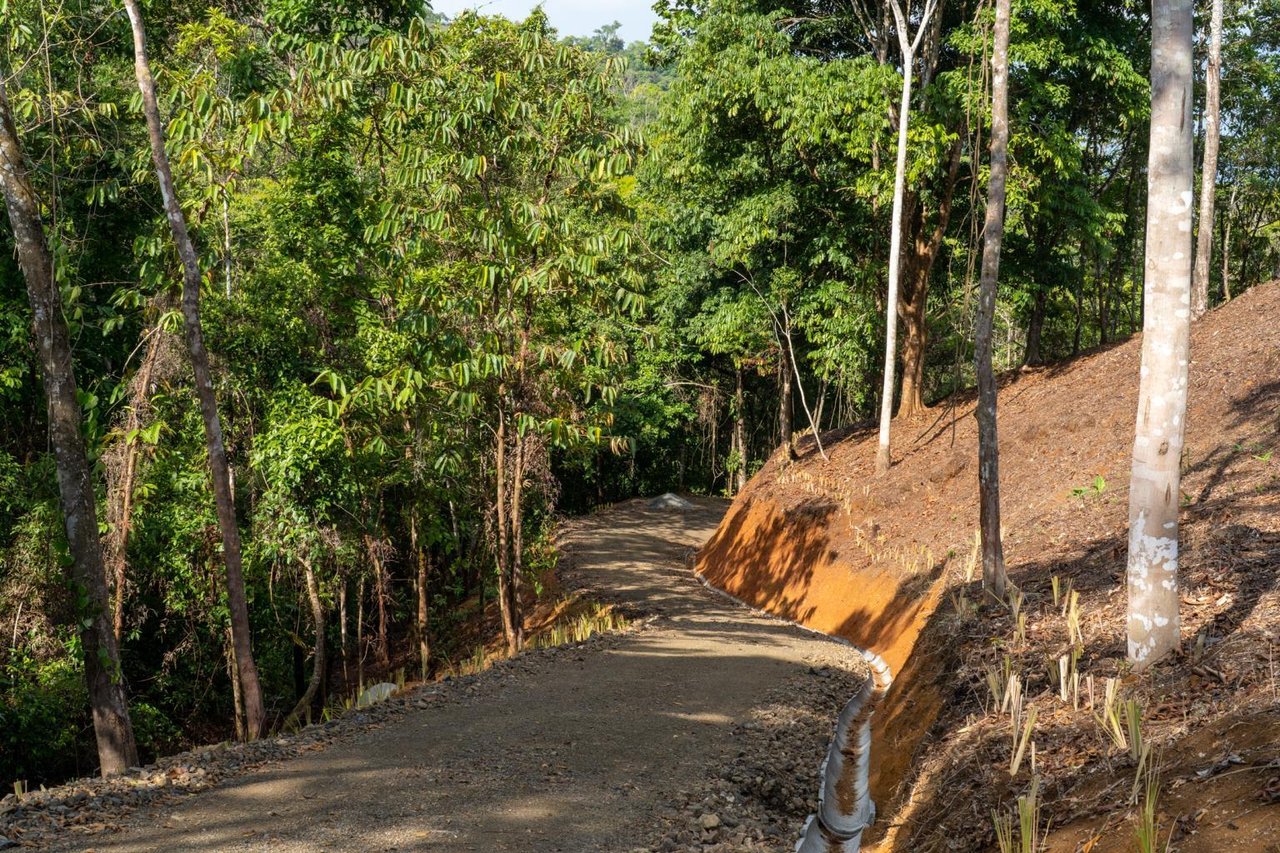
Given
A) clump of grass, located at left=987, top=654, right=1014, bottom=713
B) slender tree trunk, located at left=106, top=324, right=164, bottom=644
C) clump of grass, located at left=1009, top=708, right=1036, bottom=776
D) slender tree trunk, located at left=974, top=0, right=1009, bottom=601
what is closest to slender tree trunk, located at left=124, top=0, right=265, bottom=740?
slender tree trunk, located at left=106, top=324, right=164, bottom=644

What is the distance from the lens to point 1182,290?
631cm

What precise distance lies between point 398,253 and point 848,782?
8.88 meters

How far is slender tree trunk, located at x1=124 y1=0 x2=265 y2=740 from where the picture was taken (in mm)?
10422

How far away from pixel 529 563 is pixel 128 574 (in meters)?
7.06

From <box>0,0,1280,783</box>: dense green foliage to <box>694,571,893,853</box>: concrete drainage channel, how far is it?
519 cm

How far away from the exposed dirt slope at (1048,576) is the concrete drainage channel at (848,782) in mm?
271

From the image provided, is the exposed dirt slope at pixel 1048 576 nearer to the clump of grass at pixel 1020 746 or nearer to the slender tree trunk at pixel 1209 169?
the clump of grass at pixel 1020 746

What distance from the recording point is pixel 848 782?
9.41 metres

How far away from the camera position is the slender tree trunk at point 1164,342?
6277 mm

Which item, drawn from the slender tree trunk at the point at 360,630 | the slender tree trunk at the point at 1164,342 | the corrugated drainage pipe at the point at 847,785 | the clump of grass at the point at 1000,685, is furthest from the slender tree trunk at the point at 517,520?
the slender tree trunk at the point at 1164,342

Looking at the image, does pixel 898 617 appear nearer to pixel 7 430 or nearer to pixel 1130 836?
pixel 1130 836

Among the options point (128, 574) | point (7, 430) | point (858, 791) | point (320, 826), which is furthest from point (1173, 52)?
point (7, 430)

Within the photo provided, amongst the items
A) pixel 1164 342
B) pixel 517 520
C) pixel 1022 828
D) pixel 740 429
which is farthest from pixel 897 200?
pixel 740 429

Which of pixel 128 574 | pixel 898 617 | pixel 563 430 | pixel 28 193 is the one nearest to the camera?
pixel 28 193
